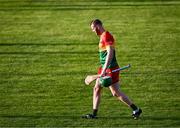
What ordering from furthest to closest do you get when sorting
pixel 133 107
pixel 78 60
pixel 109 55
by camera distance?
pixel 78 60, pixel 133 107, pixel 109 55

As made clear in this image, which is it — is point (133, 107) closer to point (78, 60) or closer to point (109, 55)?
point (109, 55)

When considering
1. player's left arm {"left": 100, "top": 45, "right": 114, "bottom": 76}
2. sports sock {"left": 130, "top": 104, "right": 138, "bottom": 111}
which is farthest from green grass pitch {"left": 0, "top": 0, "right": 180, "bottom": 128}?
player's left arm {"left": 100, "top": 45, "right": 114, "bottom": 76}

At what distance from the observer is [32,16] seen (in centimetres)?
2033

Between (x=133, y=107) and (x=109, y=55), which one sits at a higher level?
(x=109, y=55)

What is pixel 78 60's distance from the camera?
15117mm

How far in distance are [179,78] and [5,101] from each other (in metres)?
4.16

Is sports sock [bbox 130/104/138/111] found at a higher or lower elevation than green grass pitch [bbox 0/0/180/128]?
lower

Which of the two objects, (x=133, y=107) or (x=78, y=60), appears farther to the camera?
(x=78, y=60)

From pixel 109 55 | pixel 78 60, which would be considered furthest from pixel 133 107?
pixel 78 60

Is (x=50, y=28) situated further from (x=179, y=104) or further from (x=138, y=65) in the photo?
(x=179, y=104)

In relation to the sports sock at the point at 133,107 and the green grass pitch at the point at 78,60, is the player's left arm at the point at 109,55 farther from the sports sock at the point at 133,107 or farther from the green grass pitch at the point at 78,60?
the green grass pitch at the point at 78,60

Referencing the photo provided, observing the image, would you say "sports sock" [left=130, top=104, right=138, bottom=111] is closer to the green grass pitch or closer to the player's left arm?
the green grass pitch

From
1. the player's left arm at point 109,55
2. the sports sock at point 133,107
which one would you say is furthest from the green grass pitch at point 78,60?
the player's left arm at point 109,55

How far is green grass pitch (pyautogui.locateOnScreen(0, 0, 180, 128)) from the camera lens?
11398 mm
